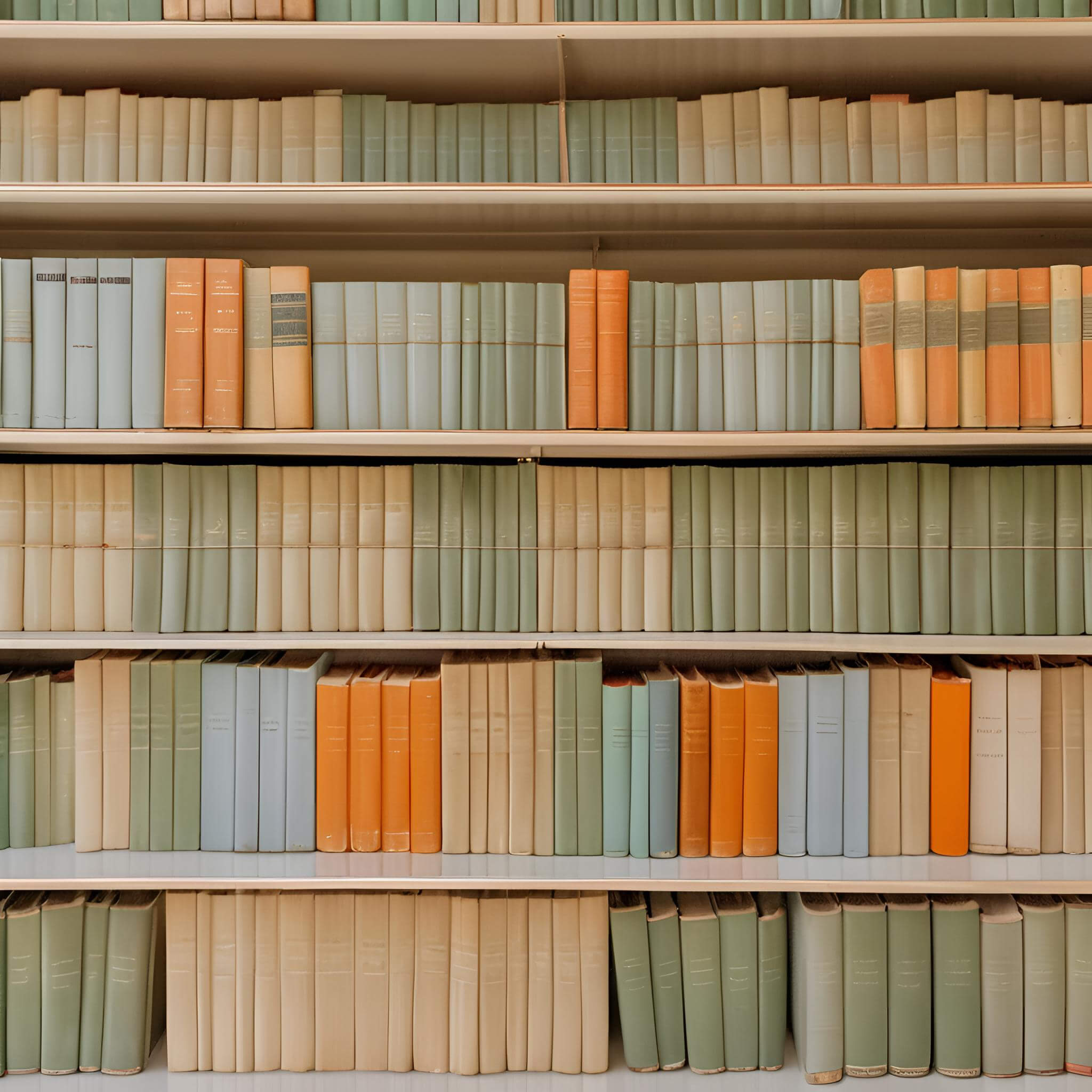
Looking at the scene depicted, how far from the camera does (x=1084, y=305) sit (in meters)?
1.26

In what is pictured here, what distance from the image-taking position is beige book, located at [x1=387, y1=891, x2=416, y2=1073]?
4.34 ft

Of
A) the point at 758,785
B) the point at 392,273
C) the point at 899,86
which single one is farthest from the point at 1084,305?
the point at 392,273

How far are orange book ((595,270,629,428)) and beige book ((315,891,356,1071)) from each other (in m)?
0.95

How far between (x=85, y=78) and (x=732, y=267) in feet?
4.18

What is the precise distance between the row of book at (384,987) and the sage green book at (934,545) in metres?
0.75

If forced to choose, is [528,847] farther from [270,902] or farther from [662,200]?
[662,200]

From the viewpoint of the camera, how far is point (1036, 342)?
1266mm

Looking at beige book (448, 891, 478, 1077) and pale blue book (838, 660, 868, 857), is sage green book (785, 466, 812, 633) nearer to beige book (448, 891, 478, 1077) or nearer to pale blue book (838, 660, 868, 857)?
pale blue book (838, 660, 868, 857)

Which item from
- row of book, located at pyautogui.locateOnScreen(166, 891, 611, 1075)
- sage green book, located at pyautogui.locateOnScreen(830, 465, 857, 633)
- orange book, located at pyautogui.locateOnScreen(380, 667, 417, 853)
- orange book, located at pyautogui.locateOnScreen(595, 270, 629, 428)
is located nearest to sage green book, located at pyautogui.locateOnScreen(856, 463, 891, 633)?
sage green book, located at pyautogui.locateOnScreen(830, 465, 857, 633)

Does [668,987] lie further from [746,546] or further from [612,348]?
[612,348]

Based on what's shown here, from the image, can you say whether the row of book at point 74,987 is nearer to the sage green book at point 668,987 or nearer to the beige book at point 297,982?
the beige book at point 297,982

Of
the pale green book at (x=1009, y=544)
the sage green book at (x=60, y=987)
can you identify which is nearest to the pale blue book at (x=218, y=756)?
the sage green book at (x=60, y=987)

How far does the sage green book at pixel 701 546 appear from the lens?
1324 millimetres

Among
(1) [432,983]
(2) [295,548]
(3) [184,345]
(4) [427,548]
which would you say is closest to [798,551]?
(4) [427,548]
